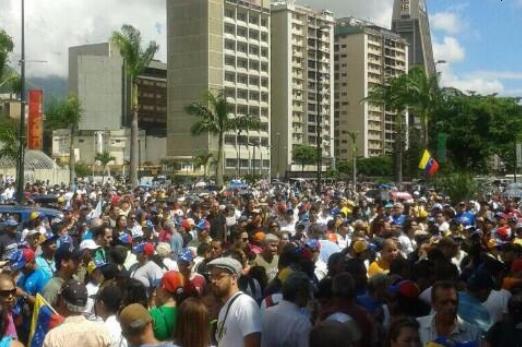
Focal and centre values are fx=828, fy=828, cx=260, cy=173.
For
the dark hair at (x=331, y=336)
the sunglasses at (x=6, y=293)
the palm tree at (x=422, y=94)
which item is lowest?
the sunglasses at (x=6, y=293)

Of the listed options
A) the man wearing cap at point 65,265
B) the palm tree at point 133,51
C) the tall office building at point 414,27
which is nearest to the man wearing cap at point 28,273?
the man wearing cap at point 65,265

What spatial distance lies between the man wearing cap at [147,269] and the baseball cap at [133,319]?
11.6 ft

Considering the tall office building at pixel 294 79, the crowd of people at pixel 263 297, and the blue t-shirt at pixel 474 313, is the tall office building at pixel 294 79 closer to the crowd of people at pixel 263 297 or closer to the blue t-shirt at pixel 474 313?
the crowd of people at pixel 263 297

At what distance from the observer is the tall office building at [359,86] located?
140 meters

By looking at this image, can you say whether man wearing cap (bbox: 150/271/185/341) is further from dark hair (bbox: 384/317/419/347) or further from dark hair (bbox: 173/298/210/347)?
dark hair (bbox: 384/317/419/347)

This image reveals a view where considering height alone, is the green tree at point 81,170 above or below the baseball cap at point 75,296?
above

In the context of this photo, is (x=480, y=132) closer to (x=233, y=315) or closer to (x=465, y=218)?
(x=465, y=218)

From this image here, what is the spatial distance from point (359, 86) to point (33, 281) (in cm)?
13519

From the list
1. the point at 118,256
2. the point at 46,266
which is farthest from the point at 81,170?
the point at 46,266

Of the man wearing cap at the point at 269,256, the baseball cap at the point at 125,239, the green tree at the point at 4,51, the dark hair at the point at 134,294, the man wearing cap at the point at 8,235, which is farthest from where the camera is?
the green tree at the point at 4,51

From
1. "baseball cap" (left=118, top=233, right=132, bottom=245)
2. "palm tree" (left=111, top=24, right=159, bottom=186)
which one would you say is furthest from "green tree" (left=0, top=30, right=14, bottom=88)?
"baseball cap" (left=118, top=233, right=132, bottom=245)

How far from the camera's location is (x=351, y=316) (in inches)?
236

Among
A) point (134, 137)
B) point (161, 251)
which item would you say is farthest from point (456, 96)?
point (161, 251)

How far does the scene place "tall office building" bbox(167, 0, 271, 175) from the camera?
359ft
